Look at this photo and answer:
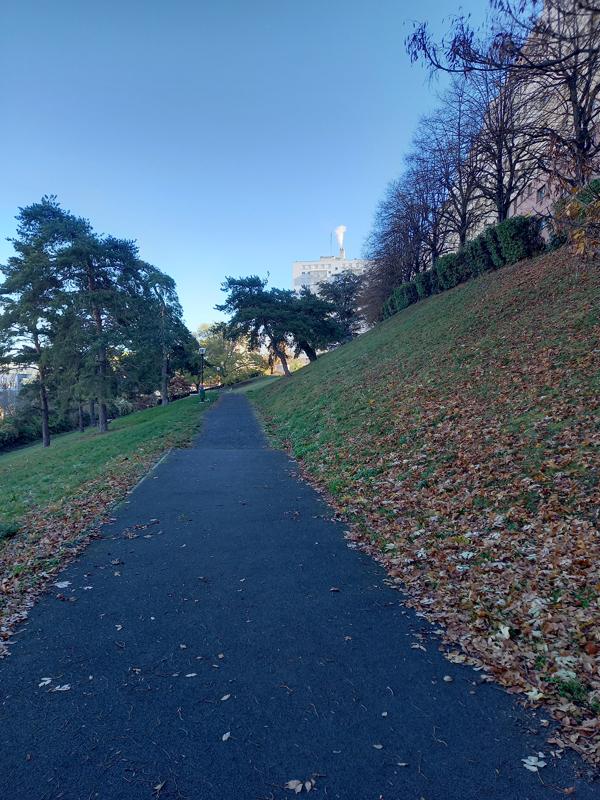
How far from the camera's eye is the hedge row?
60.7ft

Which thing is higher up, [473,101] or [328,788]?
[473,101]

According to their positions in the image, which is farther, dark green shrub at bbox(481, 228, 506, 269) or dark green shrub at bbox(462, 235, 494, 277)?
dark green shrub at bbox(462, 235, 494, 277)

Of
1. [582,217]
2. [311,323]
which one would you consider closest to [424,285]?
[311,323]

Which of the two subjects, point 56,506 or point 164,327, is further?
point 164,327

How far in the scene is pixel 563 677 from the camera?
2.96 metres

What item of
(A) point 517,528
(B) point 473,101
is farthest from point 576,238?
(B) point 473,101

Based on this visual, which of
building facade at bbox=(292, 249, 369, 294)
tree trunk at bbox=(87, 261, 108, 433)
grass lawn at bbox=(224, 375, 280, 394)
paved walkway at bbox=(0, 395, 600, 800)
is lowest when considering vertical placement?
paved walkway at bbox=(0, 395, 600, 800)

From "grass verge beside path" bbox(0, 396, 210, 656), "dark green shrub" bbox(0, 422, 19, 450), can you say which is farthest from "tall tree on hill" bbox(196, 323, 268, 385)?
"grass verge beside path" bbox(0, 396, 210, 656)

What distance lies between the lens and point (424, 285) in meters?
28.8

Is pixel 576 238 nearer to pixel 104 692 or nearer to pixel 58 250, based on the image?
pixel 104 692

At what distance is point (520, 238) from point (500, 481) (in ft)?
52.6

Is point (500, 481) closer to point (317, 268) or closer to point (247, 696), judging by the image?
point (247, 696)

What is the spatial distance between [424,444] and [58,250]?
22.7m

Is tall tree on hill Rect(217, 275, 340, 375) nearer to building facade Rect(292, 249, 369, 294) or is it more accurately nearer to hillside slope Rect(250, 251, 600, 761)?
hillside slope Rect(250, 251, 600, 761)
